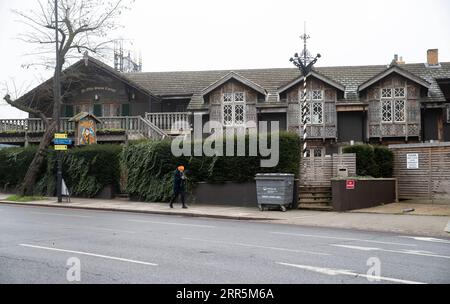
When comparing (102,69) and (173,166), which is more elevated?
(102,69)

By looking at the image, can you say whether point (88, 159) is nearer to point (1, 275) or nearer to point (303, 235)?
point (303, 235)

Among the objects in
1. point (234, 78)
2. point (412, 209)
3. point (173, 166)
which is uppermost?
point (234, 78)

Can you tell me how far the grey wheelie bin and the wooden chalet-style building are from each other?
11624mm

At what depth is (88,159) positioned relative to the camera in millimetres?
28703

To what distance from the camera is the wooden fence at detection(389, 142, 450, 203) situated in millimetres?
22453

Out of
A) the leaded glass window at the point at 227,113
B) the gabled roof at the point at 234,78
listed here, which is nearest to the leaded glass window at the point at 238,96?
the leaded glass window at the point at 227,113

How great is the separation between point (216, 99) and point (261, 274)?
27.3 metres

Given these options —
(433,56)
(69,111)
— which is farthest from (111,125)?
(433,56)

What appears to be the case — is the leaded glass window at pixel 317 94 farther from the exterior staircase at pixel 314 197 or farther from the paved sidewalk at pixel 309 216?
the paved sidewalk at pixel 309 216

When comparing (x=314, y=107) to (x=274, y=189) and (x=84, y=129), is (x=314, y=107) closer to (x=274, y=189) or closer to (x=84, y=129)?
(x=274, y=189)

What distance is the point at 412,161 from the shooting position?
23.7m

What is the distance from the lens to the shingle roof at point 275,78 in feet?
115

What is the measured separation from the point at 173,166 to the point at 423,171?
36.2ft

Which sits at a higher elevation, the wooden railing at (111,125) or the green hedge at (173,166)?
the wooden railing at (111,125)
